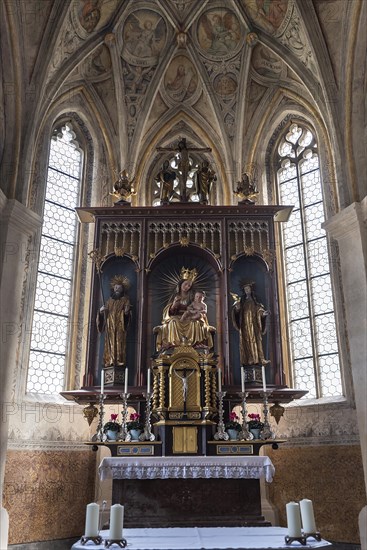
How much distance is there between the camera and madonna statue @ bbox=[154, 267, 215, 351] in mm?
9477

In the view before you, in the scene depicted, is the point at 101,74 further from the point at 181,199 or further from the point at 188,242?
the point at 188,242

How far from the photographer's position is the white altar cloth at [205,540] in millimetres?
3920

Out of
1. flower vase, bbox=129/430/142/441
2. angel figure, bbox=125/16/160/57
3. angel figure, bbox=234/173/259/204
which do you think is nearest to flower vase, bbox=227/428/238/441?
flower vase, bbox=129/430/142/441

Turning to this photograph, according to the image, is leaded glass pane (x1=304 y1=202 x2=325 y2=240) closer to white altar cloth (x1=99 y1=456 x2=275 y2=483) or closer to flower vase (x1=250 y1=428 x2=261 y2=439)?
flower vase (x1=250 y1=428 x2=261 y2=439)

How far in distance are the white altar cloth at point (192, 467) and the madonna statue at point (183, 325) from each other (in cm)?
221

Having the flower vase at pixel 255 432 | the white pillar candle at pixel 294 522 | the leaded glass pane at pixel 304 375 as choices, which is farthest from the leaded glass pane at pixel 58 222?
the white pillar candle at pixel 294 522

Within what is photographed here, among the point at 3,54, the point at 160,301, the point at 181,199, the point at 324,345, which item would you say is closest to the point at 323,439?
the point at 324,345

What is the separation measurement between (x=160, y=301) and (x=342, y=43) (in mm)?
6170

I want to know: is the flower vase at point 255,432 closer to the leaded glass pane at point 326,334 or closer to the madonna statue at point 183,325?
the madonna statue at point 183,325

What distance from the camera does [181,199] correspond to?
38.1 ft

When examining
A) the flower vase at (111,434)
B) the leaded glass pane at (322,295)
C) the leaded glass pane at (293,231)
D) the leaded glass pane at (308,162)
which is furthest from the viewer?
the leaded glass pane at (308,162)

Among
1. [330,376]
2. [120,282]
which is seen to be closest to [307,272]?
[330,376]

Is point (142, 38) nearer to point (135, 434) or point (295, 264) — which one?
point (295, 264)

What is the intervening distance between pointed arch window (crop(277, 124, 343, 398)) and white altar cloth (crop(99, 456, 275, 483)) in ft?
10.6
